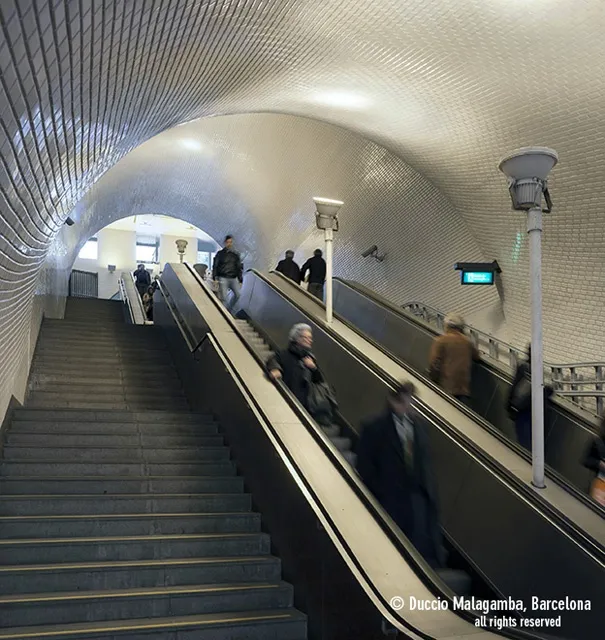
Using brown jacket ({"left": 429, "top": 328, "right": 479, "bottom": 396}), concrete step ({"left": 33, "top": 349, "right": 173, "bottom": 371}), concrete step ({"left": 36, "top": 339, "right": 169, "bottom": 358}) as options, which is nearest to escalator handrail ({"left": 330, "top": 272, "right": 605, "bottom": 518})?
brown jacket ({"left": 429, "top": 328, "right": 479, "bottom": 396})

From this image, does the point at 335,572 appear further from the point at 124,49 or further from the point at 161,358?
the point at 161,358

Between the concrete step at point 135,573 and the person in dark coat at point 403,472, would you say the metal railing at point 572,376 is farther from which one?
the concrete step at point 135,573

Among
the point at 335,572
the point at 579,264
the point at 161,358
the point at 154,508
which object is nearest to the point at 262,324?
the point at 161,358

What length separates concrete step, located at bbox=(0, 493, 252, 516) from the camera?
380cm

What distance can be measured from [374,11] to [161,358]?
15.0ft

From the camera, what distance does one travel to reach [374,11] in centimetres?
538

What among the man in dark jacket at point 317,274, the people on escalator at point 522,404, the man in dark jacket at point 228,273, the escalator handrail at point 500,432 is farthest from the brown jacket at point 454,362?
the man in dark jacket at point 228,273

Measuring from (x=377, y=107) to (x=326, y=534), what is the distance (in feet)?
19.2

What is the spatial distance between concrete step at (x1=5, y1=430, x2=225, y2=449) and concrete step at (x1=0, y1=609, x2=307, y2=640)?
1.83 metres

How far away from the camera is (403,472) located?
336cm

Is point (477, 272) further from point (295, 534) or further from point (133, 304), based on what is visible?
point (133, 304)

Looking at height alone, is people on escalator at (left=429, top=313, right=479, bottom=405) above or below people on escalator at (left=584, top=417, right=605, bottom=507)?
above

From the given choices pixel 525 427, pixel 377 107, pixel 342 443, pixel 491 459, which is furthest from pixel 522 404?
pixel 377 107

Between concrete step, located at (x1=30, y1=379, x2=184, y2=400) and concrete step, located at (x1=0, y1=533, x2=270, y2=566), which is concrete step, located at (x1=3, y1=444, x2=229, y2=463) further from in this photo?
concrete step, located at (x1=30, y1=379, x2=184, y2=400)
